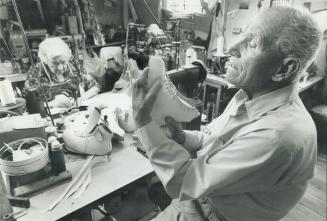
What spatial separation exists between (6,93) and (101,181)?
974 mm

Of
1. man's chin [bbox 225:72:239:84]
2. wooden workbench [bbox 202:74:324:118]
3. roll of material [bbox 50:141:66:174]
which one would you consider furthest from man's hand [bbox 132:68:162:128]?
wooden workbench [bbox 202:74:324:118]

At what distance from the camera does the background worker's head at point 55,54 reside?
248cm

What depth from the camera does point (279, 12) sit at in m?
1.05

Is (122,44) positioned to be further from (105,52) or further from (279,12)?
(279,12)

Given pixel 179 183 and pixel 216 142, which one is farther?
pixel 216 142

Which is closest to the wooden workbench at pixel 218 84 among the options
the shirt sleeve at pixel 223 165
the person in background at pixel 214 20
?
the person in background at pixel 214 20

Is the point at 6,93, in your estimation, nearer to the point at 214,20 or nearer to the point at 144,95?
the point at 144,95

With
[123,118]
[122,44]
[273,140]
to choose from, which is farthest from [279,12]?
[122,44]

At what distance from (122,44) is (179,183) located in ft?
7.26

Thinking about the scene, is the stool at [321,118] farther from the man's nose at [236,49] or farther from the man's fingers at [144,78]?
the man's fingers at [144,78]

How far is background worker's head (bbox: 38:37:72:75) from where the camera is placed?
2477 mm

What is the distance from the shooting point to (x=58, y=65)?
249 cm

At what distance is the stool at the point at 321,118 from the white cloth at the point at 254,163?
2915 millimetres

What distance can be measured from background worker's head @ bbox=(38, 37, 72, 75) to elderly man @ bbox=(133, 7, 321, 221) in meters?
1.71
